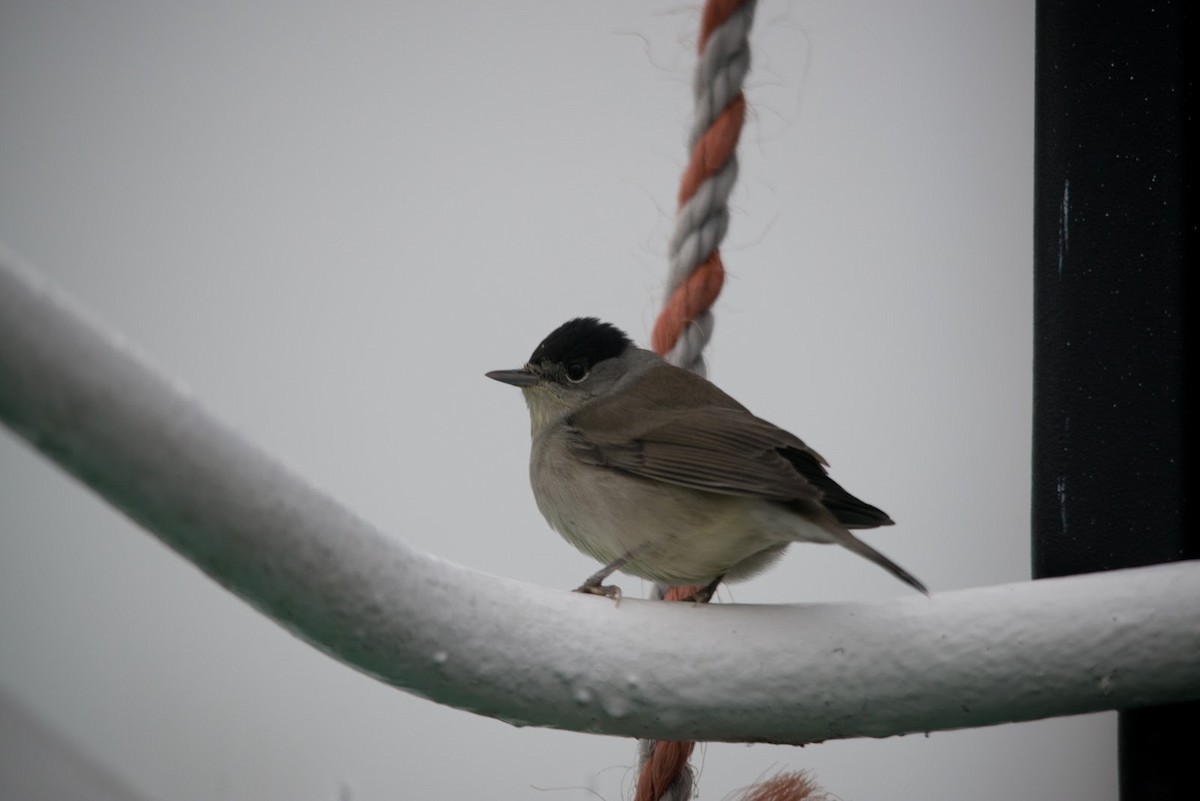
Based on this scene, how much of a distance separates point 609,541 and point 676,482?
0.13m

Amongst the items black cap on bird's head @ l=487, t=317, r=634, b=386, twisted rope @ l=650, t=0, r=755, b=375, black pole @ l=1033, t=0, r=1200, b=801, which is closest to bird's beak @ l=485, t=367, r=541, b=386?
black cap on bird's head @ l=487, t=317, r=634, b=386

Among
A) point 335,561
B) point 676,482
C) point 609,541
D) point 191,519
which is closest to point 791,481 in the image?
point 676,482

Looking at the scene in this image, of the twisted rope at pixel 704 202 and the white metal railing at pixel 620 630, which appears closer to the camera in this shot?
the white metal railing at pixel 620 630

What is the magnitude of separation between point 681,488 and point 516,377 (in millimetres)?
543

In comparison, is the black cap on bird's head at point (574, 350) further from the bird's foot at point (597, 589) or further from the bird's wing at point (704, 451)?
the bird's foot at point (597, 589)

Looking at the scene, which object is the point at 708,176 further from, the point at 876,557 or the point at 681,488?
the point at 876,557

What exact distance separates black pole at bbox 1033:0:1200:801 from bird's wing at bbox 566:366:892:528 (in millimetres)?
259

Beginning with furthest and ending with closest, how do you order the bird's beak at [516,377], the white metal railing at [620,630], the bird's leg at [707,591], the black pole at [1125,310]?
the bird's beak at [516,377] → the bird's leg at [707,591] → the black pole at [1125,310] → the white metal railing at [620,630]

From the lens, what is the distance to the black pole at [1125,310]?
142cm

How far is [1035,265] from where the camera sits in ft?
5.12

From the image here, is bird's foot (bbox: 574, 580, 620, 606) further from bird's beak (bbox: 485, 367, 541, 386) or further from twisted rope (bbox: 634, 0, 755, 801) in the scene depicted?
bird's beak (bbox: 485, 367, 541, 386)

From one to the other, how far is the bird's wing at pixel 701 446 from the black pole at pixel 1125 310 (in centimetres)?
26

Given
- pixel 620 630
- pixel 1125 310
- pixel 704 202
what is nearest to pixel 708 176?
pixel 704 202

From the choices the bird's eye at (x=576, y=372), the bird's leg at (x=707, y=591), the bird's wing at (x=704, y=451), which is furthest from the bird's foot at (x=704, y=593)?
the bird's eye at (x=576, y=372)
